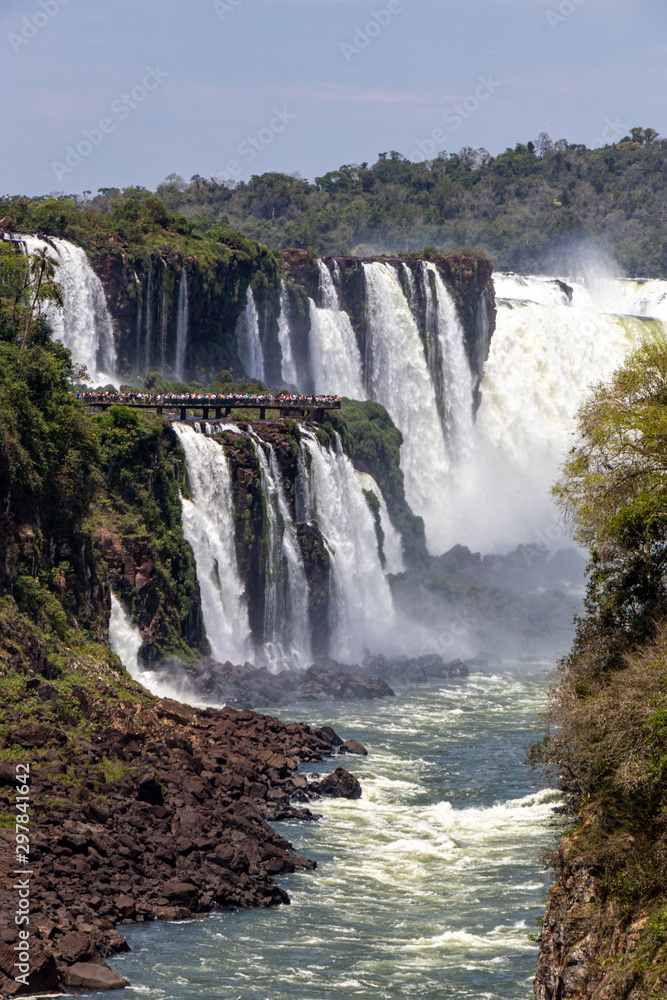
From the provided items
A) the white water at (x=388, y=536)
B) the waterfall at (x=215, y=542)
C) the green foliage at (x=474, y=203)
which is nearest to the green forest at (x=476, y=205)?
the green foliage at (x=474, y=203)

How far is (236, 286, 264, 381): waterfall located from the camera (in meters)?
79.3

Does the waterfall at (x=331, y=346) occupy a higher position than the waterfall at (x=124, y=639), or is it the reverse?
the waterfall at (x=331, y=346)

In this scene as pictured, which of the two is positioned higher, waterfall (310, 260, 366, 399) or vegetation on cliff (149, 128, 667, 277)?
vegetation on cliff (149, 128, 667, 277)

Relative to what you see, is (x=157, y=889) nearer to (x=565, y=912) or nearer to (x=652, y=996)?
(x=565, y=912)

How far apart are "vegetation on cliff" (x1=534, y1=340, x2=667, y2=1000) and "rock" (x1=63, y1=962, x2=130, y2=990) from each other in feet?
26.1

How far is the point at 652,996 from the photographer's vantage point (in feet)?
57.7

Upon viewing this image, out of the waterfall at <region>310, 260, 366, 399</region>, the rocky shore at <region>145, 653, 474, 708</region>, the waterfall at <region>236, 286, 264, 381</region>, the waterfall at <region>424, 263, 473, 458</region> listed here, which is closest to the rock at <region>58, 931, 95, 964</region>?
the rocky shore at <region>145, 653, 474, 708</region>

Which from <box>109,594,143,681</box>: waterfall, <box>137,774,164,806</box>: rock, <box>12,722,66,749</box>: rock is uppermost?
<box>109,594,143,681</box>: waterfall

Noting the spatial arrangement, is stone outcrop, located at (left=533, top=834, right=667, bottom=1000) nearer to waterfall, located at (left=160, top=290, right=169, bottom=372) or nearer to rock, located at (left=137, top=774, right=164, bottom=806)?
rock, located at (left=137, top=774, right=164, bottom=806)

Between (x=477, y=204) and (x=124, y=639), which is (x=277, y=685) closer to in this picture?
(x=124, y=639)

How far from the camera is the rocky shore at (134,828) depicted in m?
26.2

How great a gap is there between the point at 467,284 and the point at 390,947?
224ft

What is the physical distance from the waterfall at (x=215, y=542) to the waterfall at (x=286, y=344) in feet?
85.2

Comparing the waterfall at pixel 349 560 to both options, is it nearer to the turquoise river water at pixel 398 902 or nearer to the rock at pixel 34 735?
the turquoise river water at pixel 398 902
